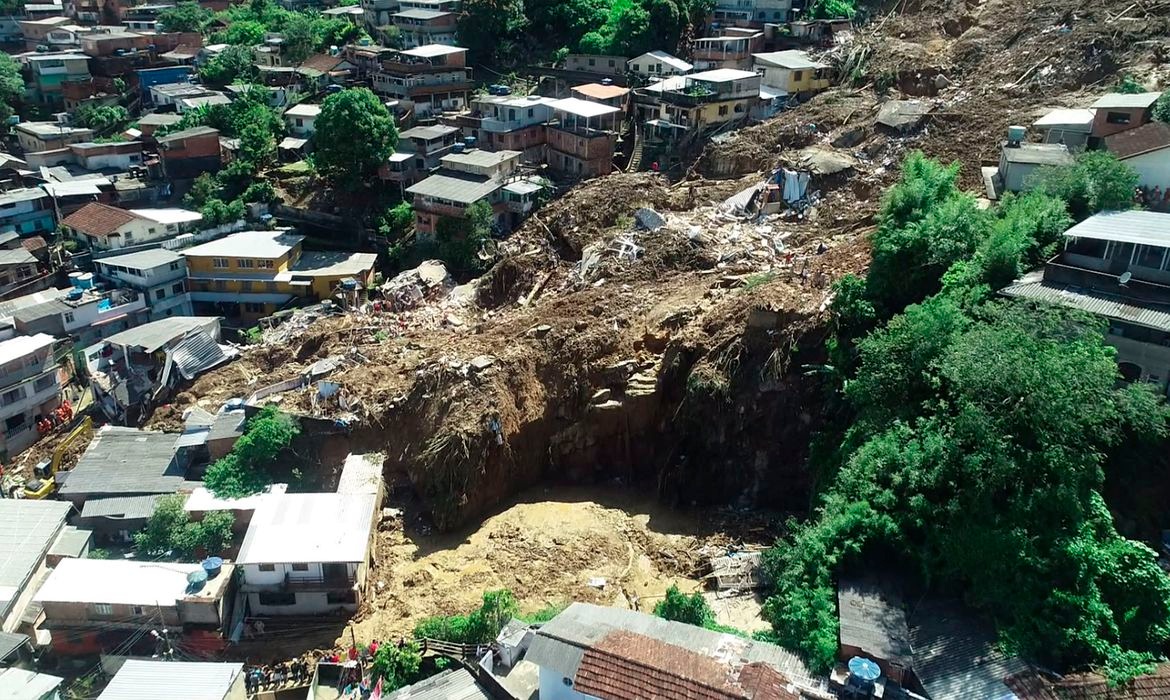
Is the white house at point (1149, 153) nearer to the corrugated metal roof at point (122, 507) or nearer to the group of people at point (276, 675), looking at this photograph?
the group of people at point (276, 675)

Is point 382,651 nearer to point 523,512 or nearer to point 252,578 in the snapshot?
point 252,578

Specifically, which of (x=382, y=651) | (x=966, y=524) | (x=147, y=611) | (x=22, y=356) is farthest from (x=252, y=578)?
(x=966, y=524)

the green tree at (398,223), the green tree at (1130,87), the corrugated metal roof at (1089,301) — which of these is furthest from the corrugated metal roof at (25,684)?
the green tree at (1130,87)

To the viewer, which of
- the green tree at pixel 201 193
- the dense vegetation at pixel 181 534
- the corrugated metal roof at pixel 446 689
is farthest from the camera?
the green tree at pixel 201 193

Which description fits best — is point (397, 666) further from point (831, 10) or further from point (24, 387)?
point (831, 10)

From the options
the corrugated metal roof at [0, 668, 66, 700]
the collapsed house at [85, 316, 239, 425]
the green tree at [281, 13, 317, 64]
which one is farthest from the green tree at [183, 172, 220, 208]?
the corrugated metal roof at [0, 668, 66, 700]

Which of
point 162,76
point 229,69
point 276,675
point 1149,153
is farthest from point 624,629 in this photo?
point 162,76
